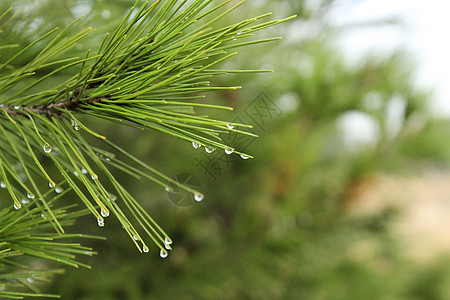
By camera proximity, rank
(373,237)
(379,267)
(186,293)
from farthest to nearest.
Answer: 1. (379,267)
2. (373,237)
3. (186,293)

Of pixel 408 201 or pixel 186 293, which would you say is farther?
pixel 408 201

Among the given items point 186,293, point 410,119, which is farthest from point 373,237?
point 186,293

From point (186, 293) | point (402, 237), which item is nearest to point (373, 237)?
point (402, 237)

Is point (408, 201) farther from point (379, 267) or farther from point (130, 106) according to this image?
point (130, 106)

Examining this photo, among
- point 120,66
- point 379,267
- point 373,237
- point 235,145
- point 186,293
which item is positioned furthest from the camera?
point 379,267

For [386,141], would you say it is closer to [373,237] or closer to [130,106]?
[373,237]

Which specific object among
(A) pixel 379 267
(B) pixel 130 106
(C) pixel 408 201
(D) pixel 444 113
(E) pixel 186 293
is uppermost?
(D) pixel 444 113

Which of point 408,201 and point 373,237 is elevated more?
point 408,201
